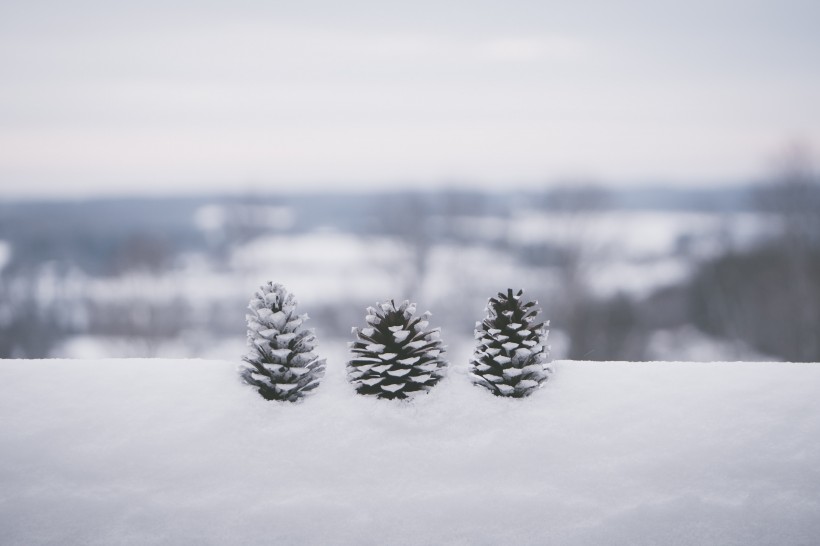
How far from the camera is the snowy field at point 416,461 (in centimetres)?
297

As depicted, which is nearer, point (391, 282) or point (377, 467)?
point (377, 467)

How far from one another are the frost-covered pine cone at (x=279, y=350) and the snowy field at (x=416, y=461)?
107mm

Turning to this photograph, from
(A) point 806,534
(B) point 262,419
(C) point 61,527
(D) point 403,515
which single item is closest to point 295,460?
(B) point 262,419

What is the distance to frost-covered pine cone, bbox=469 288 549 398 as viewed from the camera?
403 centimetres

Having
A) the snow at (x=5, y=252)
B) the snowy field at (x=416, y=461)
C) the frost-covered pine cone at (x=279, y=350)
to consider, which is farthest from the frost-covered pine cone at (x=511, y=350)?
the snow at (x=5, y=252)

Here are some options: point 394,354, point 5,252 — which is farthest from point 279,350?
point 5,252

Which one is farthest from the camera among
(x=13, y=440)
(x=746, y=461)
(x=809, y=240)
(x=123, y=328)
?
(x=123, y=328)

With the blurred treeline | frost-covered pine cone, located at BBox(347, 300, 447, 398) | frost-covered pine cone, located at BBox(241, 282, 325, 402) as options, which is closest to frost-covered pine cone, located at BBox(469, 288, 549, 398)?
frost-covered pine cone, located at BBox(347, 300, 447, 398)

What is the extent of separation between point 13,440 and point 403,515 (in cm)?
247

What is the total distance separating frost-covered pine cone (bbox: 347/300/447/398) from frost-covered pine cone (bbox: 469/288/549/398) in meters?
0.33

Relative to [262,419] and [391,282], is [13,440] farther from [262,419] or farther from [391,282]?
[391,282]

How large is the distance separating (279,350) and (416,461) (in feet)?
3.81

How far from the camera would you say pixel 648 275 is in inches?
603

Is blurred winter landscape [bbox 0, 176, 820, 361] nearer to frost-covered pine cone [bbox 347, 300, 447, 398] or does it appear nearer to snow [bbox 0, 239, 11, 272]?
snow [bbox 0, 239, 11, 272]
